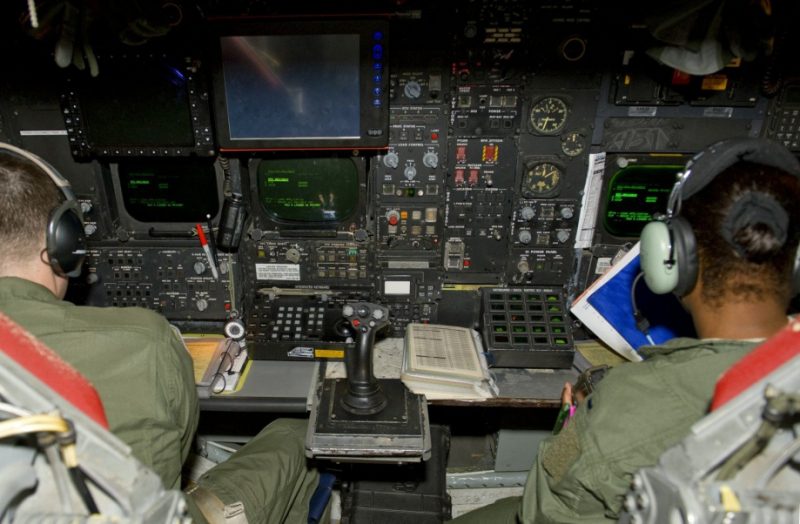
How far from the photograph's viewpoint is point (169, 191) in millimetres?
2273

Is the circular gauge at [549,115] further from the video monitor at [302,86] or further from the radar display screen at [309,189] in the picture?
the radar display screen at [309,189]

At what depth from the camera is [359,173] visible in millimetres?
2232

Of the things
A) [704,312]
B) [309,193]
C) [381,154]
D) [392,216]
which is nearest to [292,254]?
[309,193]

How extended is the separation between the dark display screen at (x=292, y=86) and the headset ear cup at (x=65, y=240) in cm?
77

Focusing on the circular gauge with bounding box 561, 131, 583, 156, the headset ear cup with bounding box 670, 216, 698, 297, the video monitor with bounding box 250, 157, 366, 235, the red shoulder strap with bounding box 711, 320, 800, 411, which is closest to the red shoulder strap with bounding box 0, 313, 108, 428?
the red shoulder strap with bounding box 711, 320, 800, 411

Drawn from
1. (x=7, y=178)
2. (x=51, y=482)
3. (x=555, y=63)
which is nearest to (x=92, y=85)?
(x=7, y=178)

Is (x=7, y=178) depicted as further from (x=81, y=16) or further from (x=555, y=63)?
(x=555, y=63)

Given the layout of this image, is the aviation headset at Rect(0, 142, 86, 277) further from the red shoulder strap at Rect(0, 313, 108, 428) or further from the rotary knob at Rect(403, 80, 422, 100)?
the rotary knob at Rect(403, 80, 422, 100)

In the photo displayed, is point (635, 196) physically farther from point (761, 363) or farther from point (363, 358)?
point (761, 363)

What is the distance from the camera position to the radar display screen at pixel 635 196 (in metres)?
2.20

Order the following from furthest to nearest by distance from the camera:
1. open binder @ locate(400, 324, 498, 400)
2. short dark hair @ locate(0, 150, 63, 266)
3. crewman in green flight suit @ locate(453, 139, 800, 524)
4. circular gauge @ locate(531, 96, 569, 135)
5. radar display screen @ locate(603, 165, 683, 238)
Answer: radar display screen @ locate(603, 165, 683, 238) → circular gauge @ locate(531, 96, 569, 135) → open binder @ locate(400, 324, 498, 400) → short dark hair @ locate(0, 150, 63, 266) → crewman in green flight suit @ locate(453, 139, 800, 524)

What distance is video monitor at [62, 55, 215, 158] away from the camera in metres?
2.01

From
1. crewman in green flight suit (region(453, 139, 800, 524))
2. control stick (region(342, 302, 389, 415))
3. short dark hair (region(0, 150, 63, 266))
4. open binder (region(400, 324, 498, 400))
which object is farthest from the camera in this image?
open binder (region(400, 324, 498, 400))

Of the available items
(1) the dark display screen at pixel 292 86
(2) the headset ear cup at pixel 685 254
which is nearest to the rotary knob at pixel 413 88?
(1) the dark display screen at pixel 292 86
